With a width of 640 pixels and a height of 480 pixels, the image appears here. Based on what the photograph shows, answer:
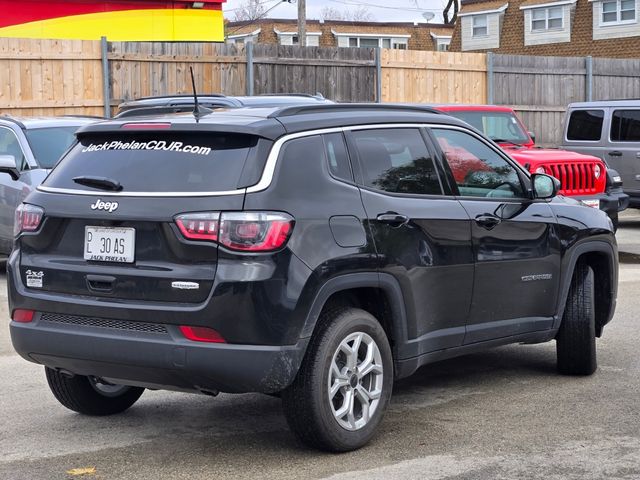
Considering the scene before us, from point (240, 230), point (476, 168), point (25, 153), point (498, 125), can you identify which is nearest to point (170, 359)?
point (240, 230)

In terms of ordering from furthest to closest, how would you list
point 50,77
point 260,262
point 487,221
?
point 50,77 < point 487,221 < point 260,262

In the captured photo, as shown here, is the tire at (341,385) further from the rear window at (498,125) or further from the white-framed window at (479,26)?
the white-framed window at (479,26)

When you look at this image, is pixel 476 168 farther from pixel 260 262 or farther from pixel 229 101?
pixel 229 101

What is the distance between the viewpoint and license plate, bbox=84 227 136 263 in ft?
18.3

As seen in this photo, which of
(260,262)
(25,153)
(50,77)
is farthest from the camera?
(50,77)

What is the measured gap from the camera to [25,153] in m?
12.6

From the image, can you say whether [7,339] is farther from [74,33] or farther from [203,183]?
[74,33]

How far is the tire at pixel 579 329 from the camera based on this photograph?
750 centimetres

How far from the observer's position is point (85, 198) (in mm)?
5773

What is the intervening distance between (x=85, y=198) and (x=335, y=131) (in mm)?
1339

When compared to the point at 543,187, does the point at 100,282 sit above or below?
below

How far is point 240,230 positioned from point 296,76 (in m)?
16.9

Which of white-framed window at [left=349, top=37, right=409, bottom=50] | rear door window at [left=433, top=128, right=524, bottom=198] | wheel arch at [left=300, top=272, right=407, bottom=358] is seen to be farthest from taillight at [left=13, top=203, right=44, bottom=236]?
white-framed window at [left=349, top=37, right=409, bottom=50]

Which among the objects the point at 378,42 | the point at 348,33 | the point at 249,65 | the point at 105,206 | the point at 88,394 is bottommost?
the point at 88,394
